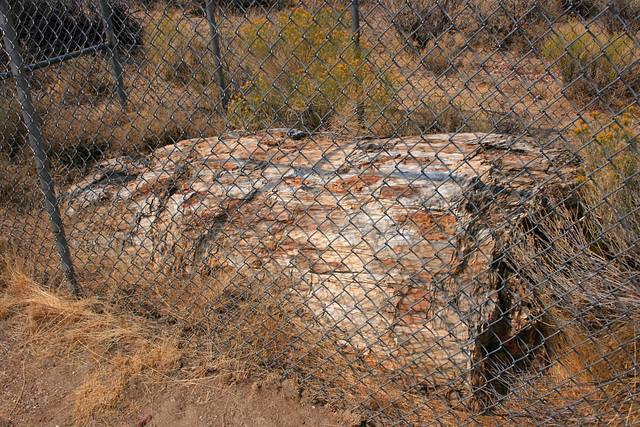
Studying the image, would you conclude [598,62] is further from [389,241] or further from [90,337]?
[90,337]

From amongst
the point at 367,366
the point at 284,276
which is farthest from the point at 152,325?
the point at 367,366

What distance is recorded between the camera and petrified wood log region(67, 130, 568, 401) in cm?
214

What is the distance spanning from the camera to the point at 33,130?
2586 mm

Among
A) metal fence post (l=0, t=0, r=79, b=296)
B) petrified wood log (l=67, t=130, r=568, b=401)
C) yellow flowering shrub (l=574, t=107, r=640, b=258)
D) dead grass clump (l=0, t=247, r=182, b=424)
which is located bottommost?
dead grass clump (l=0, t=247, r=182, b=424)

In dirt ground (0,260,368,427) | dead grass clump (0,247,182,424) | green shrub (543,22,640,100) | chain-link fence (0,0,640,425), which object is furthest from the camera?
green shrub (543,22,640,100)

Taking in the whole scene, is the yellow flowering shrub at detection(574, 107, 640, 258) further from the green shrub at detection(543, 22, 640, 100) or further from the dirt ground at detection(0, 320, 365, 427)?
the dirt ground at detection(0, 320, 365, 427)

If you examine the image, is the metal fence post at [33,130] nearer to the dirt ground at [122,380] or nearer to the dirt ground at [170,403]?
the dirt ground at [122,380]

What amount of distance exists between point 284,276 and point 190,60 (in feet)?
16.5

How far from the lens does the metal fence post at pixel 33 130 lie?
2.43 m

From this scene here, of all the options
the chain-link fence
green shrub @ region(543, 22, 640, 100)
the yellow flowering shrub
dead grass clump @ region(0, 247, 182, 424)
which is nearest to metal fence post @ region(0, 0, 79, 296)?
the chain-link fence

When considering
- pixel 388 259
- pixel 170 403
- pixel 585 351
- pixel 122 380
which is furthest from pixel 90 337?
pixel 585 351

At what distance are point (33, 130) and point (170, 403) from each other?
1789 mm

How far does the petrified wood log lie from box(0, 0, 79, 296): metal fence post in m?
0.37

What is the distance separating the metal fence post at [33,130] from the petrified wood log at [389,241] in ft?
1.22
